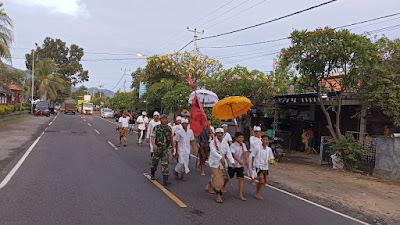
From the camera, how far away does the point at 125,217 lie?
500cm

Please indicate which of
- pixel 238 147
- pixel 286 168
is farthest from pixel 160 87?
pixel 238 147

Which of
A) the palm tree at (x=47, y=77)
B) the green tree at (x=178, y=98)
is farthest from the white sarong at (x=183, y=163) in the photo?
the palm tree at (x=47, y=77)

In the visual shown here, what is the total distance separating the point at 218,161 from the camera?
20.3 ft

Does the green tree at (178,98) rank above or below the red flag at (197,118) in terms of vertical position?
above

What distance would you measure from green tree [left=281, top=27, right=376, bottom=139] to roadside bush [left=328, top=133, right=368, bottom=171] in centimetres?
167

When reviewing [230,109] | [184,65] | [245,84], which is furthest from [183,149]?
[184,65]

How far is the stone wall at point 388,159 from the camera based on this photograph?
9.45 meters

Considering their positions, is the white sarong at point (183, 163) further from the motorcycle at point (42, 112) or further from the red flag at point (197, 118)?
the motorcycle at point (42, 112)

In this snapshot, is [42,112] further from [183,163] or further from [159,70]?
[183,163]

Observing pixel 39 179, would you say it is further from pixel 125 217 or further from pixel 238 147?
pixel 238 147

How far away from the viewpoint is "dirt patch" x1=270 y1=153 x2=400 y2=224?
21.4 ft

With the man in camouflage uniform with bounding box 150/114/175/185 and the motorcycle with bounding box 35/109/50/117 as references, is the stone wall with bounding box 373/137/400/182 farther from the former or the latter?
the motorcycle with bounding box 35/109/50/117

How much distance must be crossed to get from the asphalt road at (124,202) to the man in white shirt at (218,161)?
333mm

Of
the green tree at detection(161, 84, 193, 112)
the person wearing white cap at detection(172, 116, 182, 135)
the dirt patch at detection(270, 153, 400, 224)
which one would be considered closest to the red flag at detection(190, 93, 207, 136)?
the person wearing white cap at detection(172, 116, 182, 135)
